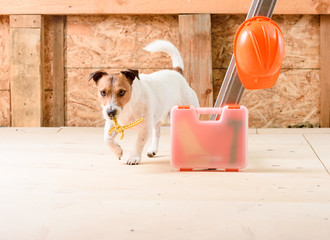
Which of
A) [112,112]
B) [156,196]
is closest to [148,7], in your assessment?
[112,112]

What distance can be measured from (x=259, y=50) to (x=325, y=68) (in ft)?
5.63

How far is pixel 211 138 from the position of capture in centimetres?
233

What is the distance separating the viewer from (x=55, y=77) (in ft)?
12.7

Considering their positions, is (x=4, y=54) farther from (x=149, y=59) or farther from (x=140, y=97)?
(x=140, y=97)

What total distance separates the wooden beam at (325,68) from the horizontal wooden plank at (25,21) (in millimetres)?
2146

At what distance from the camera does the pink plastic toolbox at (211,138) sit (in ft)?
7.57

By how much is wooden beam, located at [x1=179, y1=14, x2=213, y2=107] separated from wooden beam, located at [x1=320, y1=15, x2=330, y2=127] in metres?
0.85

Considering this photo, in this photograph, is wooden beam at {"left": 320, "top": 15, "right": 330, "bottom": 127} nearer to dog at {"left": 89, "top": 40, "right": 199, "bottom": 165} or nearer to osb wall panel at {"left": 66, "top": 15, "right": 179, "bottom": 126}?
osb wall panel at {"left": 66, "top": 15, "right": 179, "bottom": 126}

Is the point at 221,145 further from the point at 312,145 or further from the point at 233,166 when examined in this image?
the point at 312,145

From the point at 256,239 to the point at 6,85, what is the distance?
298cm

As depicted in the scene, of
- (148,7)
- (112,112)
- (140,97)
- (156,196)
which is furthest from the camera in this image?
(148,7)

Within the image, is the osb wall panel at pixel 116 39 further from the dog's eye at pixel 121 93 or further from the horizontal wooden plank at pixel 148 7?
the dog's eye at pixel 121 93

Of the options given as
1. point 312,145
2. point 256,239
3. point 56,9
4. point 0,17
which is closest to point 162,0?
point 56,9

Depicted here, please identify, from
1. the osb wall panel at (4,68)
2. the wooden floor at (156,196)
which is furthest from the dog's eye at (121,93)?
the osb wall panel at (4,68)
